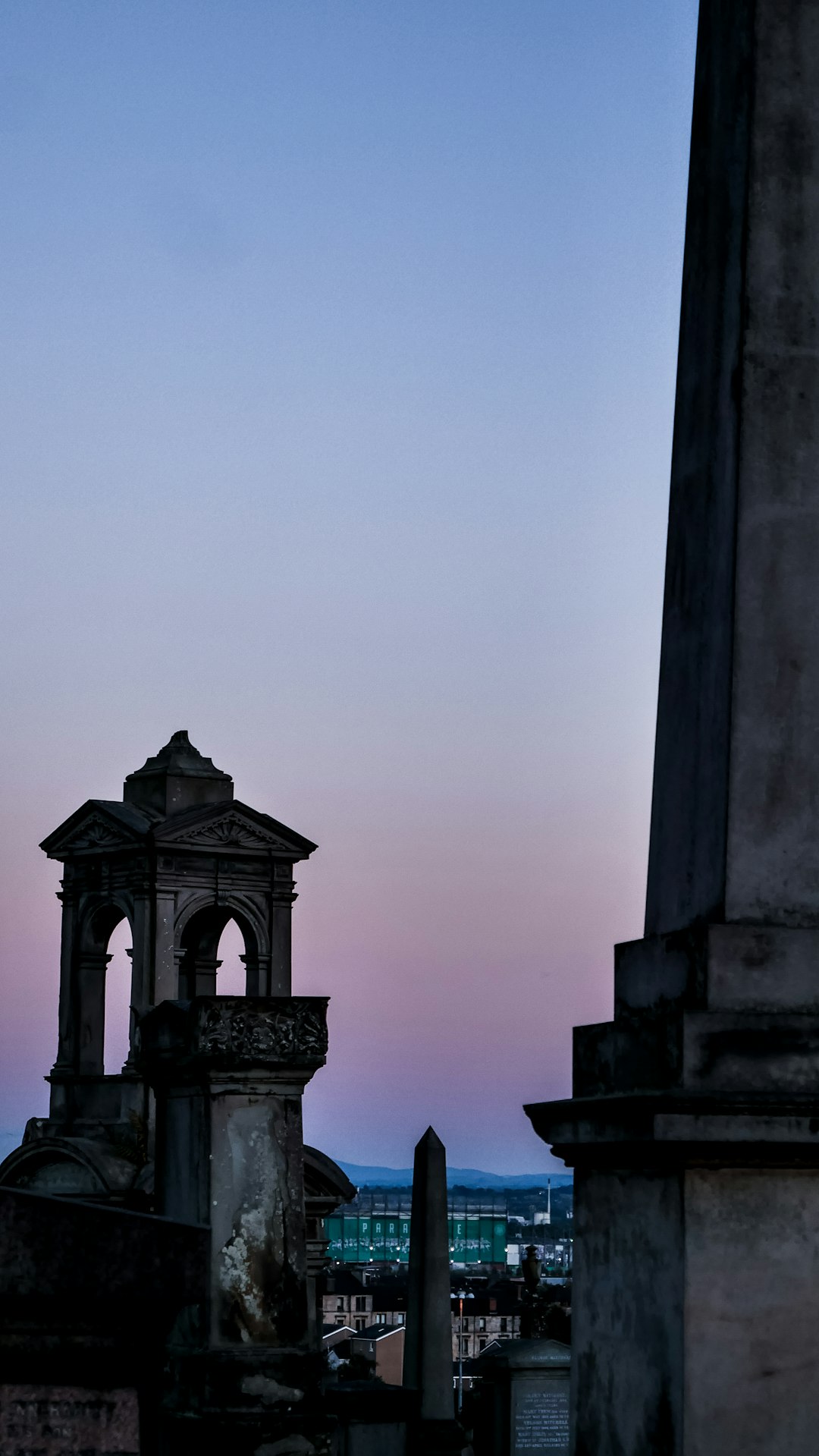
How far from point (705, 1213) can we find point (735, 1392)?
0.34 m

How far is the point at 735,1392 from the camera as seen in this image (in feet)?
13.4

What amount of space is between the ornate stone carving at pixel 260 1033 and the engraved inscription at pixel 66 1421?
795 centimetres

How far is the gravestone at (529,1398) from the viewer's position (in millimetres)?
18594

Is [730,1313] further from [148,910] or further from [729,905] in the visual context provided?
[148,910]

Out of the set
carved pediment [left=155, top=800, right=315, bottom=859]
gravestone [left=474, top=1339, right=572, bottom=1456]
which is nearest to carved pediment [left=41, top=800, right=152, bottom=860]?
carved pediment [left=155, top=800, right=315, bottom=859]

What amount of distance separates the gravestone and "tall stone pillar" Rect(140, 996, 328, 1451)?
222 inches

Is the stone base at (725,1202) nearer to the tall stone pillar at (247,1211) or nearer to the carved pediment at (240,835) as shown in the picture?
the tall stone pillar at (247,1211)

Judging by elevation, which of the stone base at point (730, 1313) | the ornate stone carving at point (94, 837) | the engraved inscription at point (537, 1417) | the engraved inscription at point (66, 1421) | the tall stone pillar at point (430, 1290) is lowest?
the engraved inscription at point (537, 1417)

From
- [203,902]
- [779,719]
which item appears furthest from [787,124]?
[203,902]

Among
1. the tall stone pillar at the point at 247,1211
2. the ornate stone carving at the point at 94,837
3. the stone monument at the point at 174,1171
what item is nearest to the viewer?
the stone monument at the point at 174,1171

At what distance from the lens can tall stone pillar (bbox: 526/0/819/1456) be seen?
4.11 m

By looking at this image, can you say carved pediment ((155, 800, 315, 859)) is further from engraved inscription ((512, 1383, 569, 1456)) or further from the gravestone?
engraved inscription ((512, 1383, 569, 1456))

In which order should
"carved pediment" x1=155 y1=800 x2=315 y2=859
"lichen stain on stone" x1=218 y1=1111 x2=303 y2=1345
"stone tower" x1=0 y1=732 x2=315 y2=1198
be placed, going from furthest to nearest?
"carved pediment" x1=155 y1=800 x2=315 y2=859 → "stone tower" x1=0 y1=732 x2=315 y2=1198 → "lichen stain on stone" x1=218 y1=1111 x2=303 y2=1345

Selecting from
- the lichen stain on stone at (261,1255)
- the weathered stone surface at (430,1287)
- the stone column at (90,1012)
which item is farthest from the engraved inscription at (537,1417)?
the stone column at (90,1012)
